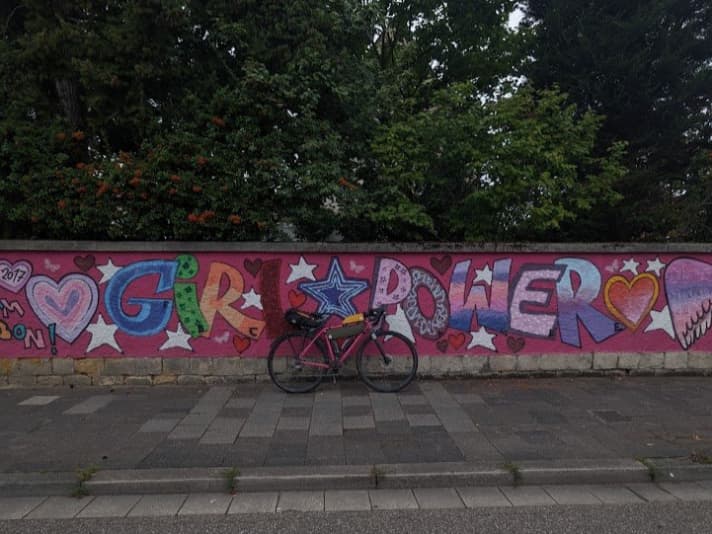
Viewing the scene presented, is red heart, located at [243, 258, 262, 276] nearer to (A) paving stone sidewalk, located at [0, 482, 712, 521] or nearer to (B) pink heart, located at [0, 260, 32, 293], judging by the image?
(B) pink heart, located at [0, 260, 32, 293]

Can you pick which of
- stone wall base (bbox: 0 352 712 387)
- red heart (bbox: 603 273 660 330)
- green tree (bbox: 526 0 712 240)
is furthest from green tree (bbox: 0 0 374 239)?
green tree (bbox: 526 0 712 240)

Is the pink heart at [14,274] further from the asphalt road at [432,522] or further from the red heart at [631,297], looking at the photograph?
the red heart at [631,297]

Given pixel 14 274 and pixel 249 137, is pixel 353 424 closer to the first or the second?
pixel 249 137

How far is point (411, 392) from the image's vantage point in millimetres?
6289

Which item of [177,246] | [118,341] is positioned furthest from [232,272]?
[118,341]

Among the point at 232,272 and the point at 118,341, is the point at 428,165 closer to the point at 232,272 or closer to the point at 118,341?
the point at 232,272

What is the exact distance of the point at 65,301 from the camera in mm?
6484

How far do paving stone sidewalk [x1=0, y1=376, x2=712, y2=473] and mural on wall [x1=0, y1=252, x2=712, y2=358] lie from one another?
0.58 meters

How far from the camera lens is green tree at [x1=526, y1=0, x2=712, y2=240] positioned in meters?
9.71

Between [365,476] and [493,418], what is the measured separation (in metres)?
1.91

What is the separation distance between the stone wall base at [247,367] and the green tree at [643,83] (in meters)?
3.23

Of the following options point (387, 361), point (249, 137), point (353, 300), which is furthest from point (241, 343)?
point (249, 137)

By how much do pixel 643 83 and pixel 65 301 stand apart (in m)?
11.0

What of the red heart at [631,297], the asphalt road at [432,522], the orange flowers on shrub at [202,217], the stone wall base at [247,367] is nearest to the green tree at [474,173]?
the red heart at [631,297]
